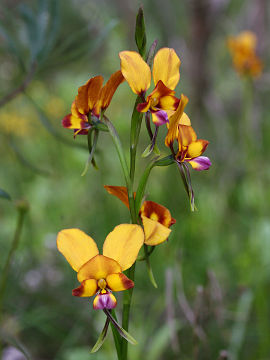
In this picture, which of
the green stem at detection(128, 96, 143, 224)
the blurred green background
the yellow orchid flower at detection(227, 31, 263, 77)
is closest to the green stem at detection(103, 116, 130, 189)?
the green stem at detection(128, 96, 143, 224)

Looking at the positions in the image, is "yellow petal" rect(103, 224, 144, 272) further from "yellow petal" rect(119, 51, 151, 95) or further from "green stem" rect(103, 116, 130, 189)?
"yellow petal" rect(119, 51, 151, 95)

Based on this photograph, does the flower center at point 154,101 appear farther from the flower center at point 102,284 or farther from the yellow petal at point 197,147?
the flower center at point 102,284

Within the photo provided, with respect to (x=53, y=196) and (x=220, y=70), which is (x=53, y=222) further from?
(x=220, y=70)

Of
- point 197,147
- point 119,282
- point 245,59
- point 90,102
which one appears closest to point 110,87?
point 90,102

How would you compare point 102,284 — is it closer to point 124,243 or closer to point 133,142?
point 124,243

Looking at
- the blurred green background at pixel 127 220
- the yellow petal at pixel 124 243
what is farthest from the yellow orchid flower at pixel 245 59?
the yellow petal at pixel 124 243
